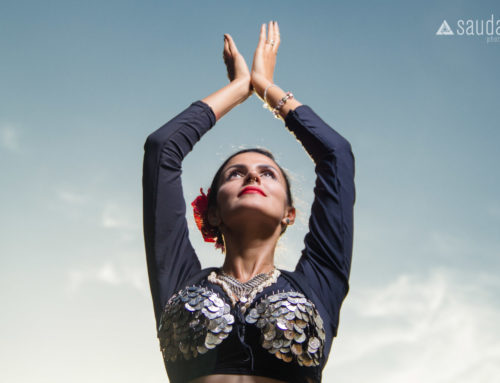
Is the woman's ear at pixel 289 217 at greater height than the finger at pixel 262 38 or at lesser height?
lesser

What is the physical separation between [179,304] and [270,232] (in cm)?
86

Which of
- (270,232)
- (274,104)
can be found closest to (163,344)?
(270,232)

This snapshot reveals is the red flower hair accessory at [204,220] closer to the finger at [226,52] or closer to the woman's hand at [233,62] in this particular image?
the woman's hand at [233,62]

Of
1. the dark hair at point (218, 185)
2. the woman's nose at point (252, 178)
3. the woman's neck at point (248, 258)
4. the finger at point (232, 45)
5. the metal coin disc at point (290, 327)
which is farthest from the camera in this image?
the finger at point (232, 45)

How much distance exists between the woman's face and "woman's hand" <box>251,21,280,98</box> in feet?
1.85

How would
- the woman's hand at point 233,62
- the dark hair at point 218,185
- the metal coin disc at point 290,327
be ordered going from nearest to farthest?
the metal coin disc at point 290,327, the dark hair at point 218,185, the woman's hand at point 233,62

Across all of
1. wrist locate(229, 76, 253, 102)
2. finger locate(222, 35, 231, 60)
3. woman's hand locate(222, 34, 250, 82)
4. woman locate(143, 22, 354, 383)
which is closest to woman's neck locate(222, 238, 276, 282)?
woman locate(143, 22, 354, 383)

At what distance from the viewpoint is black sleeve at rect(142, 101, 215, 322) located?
3498 millimetres

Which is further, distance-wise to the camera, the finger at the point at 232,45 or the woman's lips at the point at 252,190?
the finger at the point at 232,45

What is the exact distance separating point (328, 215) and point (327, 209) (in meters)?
0.04

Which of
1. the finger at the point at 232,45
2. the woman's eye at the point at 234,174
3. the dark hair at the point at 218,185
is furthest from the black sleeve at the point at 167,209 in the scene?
the finger at the point at 232,45

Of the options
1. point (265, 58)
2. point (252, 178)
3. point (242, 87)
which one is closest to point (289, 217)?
point (252, 178)

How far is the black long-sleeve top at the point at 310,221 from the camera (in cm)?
341

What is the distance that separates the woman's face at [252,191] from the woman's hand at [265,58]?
565 mm
